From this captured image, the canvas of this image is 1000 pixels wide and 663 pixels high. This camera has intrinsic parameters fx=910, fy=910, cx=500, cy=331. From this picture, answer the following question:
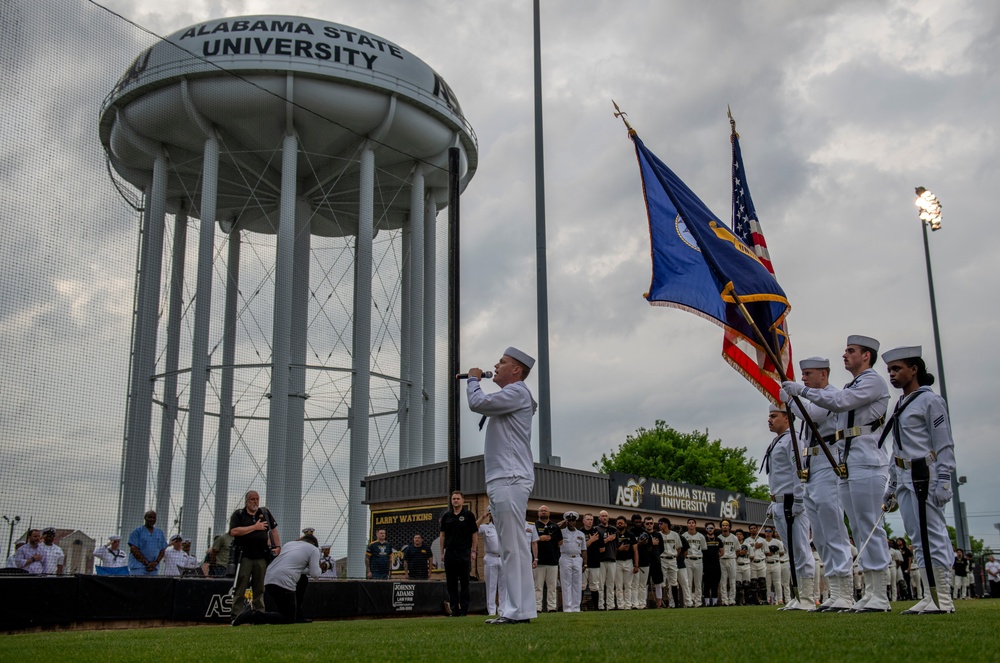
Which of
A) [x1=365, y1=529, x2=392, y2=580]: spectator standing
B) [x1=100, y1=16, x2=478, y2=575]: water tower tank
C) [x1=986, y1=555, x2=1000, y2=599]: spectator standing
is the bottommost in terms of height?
[x1=986, y1=555, x2=1000, y2=599]: spectator standing

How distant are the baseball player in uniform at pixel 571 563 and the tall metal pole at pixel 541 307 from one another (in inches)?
70.5

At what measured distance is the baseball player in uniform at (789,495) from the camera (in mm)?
9984

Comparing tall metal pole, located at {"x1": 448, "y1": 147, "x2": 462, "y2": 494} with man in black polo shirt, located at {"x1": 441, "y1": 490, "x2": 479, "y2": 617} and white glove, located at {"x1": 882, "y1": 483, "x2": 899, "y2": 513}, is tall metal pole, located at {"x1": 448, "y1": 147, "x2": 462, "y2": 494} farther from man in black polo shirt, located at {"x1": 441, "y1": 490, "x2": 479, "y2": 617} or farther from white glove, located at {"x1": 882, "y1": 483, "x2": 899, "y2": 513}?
white glove, located at {"x1": 882, "y1": 483, "x2": 899, "y2": 513}

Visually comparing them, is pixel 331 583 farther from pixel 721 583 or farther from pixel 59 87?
pixel 721 583

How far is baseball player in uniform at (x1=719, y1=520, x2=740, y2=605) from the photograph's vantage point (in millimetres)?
20391

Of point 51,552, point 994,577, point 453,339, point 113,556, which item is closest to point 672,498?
point 994,577

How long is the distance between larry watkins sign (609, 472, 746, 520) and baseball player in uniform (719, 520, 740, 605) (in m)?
5.03

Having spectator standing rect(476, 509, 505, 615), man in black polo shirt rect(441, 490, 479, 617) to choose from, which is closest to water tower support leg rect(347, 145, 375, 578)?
spectator standing rect(476, 509, 505, 615)

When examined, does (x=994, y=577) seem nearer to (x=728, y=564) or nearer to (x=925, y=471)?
(x=728, y=564)

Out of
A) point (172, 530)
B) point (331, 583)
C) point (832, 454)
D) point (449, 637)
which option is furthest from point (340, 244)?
point (449, 637)

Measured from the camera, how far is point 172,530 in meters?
17.4

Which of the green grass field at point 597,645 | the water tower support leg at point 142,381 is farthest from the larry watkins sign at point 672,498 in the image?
the green grass field at point 597,645

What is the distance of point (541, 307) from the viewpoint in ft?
50.6

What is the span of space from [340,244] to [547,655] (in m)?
24.3
